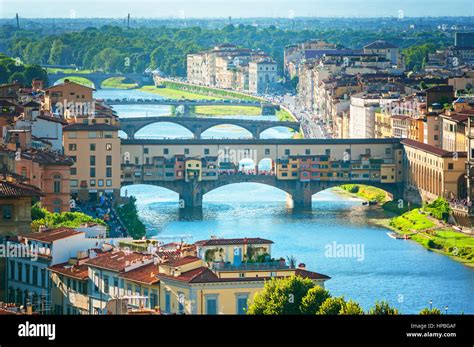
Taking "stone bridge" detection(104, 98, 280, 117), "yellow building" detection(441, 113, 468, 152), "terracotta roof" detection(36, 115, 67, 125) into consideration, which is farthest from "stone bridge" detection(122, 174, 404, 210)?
"stone bridge" detection(104, 98, 280, 117)

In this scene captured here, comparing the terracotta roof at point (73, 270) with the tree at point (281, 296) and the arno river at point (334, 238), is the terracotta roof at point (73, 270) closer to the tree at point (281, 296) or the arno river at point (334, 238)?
the tree at point (281, 296)

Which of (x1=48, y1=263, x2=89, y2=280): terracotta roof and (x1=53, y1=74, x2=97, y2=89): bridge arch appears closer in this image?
(x1=48, y1=263, x2=89, y2=280): terracotta roof

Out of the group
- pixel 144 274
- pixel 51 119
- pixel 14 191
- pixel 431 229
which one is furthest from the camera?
pixel 51 119

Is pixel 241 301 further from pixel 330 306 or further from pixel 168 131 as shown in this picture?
pixel 168 131

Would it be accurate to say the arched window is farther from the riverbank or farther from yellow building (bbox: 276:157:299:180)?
yellow building (bbox: 276:157:299:180)

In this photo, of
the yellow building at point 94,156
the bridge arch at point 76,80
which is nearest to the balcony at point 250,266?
the yellow building at point 94,156

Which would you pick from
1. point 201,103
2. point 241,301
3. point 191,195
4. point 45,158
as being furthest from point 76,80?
point 241,301
